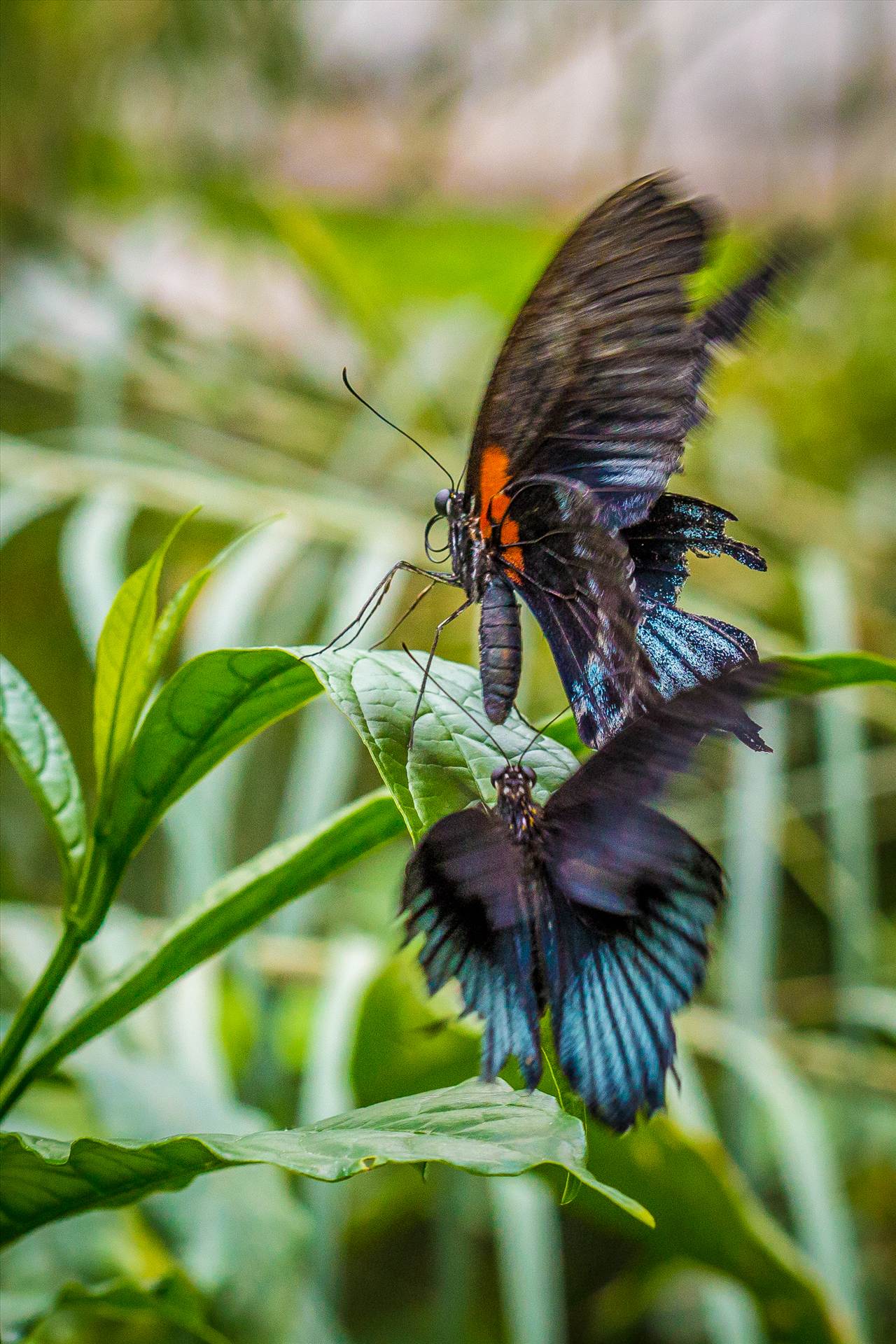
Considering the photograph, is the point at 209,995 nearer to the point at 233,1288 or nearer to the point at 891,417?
the point at 233,1288

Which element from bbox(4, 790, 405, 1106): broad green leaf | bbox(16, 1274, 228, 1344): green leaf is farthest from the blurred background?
bbox(4, 790, 405, 1106): broad green leaf

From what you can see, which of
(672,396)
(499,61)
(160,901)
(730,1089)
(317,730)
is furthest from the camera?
(499,61)

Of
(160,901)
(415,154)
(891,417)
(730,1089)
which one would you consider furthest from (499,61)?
(730,1089)

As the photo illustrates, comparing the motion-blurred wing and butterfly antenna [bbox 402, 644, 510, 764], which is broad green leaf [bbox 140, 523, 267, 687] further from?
the motion-blurred wing

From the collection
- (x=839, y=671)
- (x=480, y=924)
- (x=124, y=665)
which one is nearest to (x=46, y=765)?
(x=124, y=665)

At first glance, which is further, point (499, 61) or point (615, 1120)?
point (499, 61)

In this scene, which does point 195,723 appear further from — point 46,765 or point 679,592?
point 679,592
